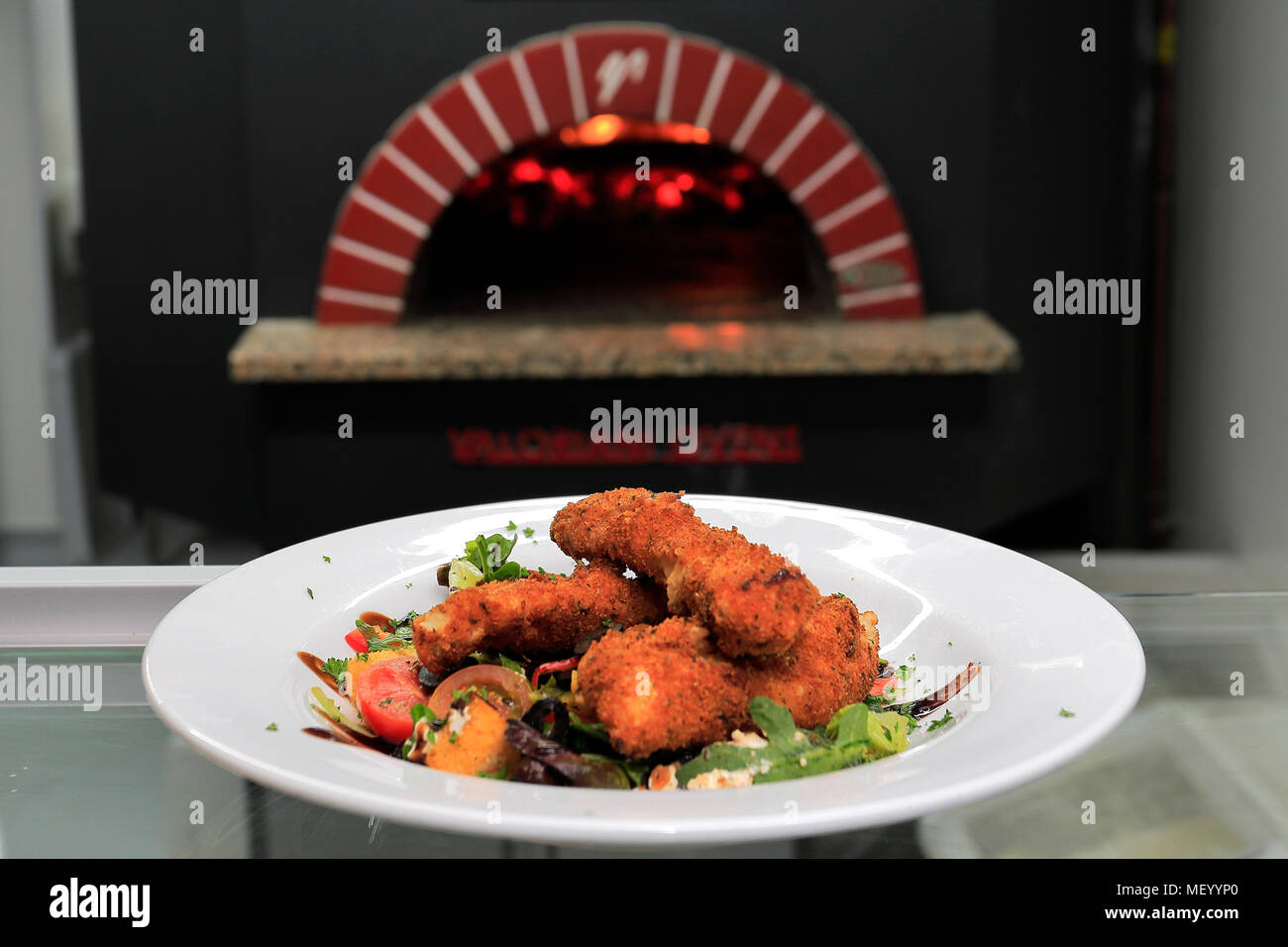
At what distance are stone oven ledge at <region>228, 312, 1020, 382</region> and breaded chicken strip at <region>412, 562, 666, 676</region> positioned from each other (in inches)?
67.8

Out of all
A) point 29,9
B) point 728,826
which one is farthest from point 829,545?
point 29,9

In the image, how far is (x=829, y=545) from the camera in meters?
1.13

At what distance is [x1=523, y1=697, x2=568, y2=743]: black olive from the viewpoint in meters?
0.81

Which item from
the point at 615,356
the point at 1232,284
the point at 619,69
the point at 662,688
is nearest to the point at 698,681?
the point at 662,688

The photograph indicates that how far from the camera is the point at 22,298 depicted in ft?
11.1

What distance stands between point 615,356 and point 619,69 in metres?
0.64

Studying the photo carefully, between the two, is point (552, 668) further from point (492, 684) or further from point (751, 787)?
point (751, 787)

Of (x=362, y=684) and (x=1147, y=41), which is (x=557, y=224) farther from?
(x=362, y=684)

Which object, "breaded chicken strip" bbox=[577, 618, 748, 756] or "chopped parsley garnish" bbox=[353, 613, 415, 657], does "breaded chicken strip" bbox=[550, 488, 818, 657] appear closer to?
"breaded chicken strip" bbox=[577, 618, 748, 756]

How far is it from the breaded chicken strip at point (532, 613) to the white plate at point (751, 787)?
10 cm

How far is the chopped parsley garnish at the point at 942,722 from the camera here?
83 cm

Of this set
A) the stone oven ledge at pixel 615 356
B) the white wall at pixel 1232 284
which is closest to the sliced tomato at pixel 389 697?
the stone oven ledge at pixel 615 356

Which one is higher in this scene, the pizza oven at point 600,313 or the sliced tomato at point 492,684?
the pizza oven at point 600,313

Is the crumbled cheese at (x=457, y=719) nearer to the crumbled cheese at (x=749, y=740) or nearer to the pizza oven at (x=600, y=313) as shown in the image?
the crumbled cheese at (x=749, y=740)
